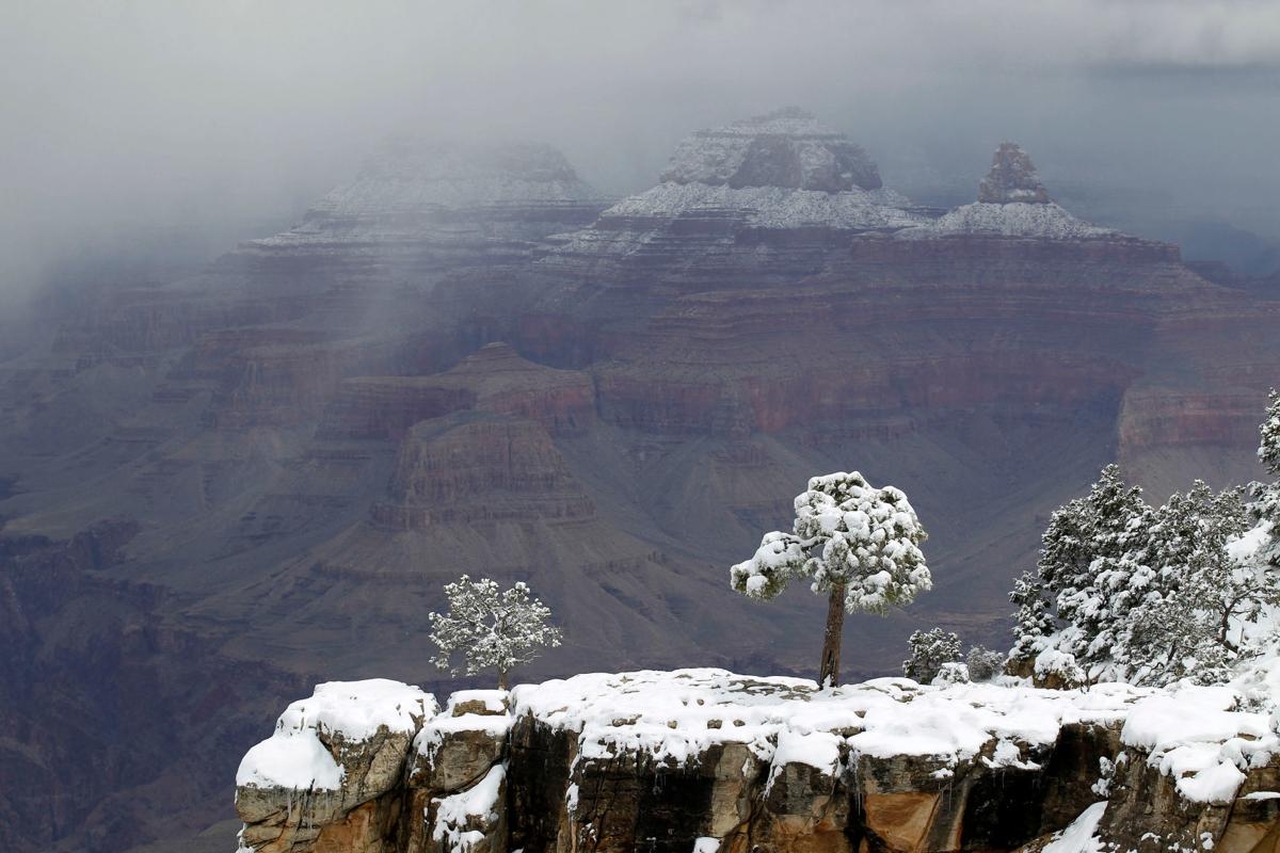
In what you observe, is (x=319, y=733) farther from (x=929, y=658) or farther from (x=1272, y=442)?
(x=929, y=658)

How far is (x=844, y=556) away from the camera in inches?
2319

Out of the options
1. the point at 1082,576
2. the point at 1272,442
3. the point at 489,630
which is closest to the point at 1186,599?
the point at 1272,442

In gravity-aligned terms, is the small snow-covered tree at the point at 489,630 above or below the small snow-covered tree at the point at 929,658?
above

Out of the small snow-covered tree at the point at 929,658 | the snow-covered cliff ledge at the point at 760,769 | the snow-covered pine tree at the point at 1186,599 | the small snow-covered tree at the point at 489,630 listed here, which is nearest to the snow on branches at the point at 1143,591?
the snow-covered pine tree at the point at 1186,599

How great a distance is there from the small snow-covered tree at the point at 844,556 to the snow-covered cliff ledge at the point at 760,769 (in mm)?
2650

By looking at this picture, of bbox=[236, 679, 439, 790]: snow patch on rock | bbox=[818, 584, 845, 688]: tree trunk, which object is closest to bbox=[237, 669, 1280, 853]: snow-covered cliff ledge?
bbox=[236, 679, 439, 790]: snow patch on rock

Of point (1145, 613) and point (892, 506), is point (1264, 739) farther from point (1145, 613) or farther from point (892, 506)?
point (1145, 613)

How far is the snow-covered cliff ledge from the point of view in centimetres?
4859

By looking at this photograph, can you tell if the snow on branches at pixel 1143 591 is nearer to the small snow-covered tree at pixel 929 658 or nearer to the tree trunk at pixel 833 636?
the small snow-covered tree at pixel 929 658

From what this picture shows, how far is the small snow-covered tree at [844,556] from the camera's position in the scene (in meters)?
58.8

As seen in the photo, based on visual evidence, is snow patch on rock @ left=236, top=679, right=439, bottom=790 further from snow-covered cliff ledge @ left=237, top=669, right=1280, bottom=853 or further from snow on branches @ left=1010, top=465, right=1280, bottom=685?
snow on branches @ left=1010, top=465, right=1280, bottom=685

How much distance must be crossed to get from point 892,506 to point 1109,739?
11682mm

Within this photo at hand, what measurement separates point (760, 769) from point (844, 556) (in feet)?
28.4

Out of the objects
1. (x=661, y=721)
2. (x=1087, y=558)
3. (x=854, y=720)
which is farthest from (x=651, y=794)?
(x=1087, y=558)
